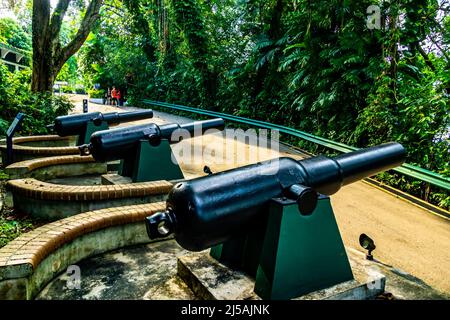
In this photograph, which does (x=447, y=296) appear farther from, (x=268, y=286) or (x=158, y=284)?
(x=158, y=284)

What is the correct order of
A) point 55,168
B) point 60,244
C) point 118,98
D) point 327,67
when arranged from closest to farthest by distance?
point 60,244
point 55,168
point 327,67
point 118,98

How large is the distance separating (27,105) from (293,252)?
34.4 feet

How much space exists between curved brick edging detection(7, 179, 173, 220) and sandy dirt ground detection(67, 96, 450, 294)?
2.12 m

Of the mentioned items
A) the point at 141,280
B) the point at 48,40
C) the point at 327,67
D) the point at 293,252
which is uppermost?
the point at 48,40

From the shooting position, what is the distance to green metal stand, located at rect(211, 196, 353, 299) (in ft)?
7.00

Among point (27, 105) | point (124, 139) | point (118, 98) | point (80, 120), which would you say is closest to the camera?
point (124, 139)

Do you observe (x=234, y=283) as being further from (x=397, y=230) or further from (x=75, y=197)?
(x=397, y=230)

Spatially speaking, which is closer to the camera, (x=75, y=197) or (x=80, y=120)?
(x=75, y=197)

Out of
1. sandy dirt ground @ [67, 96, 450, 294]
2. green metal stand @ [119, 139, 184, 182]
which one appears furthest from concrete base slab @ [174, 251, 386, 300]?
green metal stand @ [119, 139, 184, 182]

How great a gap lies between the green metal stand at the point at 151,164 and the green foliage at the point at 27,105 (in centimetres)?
590

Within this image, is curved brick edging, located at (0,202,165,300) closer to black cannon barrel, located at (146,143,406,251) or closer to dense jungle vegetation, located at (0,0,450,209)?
black cannon barrel, located at (146,143,406,251)

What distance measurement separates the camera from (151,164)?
518 cm

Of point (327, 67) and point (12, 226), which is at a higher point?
point (327, 67)

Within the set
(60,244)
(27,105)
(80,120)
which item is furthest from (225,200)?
(27,105)
